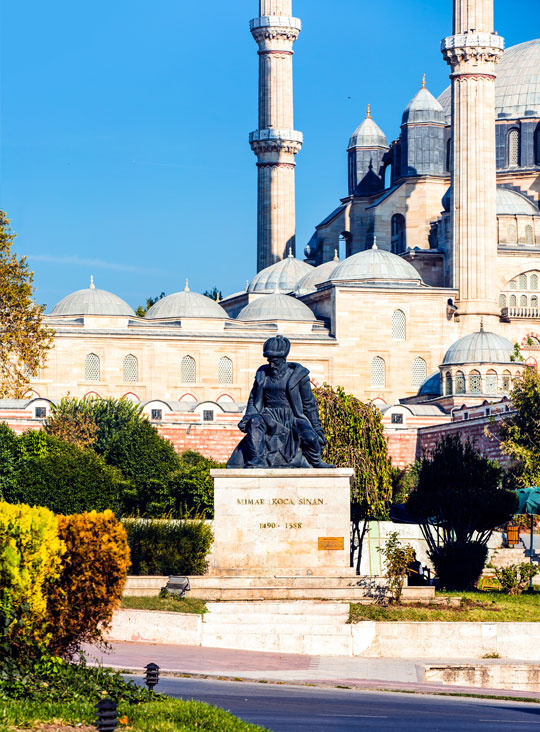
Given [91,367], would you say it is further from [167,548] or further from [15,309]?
[167,548]

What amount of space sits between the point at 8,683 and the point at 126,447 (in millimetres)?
32430

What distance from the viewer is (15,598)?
36.2 feet

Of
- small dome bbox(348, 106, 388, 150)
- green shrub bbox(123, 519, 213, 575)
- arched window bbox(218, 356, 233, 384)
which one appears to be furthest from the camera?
small dome bbox(348, 106, 388, 150)

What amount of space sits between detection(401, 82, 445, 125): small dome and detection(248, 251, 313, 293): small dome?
882 cm

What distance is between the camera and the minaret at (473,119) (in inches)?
2330

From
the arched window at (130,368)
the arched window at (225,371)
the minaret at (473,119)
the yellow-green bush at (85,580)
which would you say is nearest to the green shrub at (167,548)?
the yellow-green bush at (85,580)

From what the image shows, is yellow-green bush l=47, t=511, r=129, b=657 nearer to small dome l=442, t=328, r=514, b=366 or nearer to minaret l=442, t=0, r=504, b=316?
small dome l=442, t=328, r=514, b=366

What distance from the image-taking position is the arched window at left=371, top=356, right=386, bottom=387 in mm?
62500

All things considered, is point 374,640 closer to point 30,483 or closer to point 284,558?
point 284,558

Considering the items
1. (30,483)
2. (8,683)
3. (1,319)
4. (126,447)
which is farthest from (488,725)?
(126,447)

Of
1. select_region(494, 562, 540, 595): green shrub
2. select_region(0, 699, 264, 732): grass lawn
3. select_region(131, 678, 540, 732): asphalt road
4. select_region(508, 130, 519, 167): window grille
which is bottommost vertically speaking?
select_region(131, 678, 540, 732): asphalt road

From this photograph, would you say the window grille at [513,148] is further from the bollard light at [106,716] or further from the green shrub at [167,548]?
the bollard light at [106,716]

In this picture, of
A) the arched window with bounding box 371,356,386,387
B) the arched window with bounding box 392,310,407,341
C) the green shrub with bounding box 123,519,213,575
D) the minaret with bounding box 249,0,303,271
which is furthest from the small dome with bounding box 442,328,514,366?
the green shrub with bounding box 123,519,213,575

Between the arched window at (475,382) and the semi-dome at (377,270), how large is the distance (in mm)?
7610
